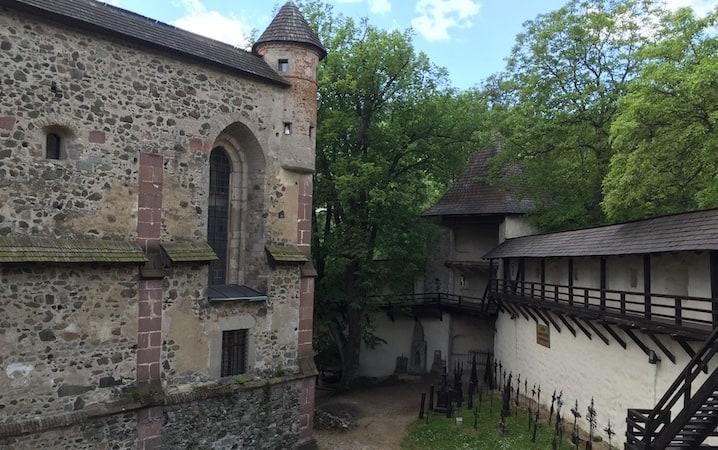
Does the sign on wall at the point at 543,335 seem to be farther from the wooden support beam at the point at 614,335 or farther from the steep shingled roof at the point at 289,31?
the steep shingled roof at the point at 289,31

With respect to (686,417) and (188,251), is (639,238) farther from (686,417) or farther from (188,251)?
(188,251)

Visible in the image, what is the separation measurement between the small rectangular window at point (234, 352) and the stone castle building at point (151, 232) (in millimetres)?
35

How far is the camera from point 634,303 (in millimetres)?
10617

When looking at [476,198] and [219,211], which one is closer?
[219,211]

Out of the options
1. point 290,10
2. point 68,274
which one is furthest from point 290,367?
point 290,10

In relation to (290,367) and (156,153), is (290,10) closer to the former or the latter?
(156,153)

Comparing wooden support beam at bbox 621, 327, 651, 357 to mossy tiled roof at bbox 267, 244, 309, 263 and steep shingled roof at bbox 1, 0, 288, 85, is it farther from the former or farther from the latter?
steep shingled roof at bbox 1, 0, 288, 85

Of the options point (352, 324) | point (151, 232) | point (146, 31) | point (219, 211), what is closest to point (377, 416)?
point (352, 324)

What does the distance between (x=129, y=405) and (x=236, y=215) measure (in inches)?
194

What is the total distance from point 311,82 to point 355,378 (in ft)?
42.2

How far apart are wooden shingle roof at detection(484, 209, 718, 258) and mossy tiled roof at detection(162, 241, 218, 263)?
8.94 metres

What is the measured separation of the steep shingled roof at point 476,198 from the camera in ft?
67.0

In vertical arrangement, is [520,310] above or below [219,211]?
below

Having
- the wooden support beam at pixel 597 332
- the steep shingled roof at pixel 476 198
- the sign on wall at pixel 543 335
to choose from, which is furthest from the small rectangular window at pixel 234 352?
the steep shingled roof at pixel 476 198
